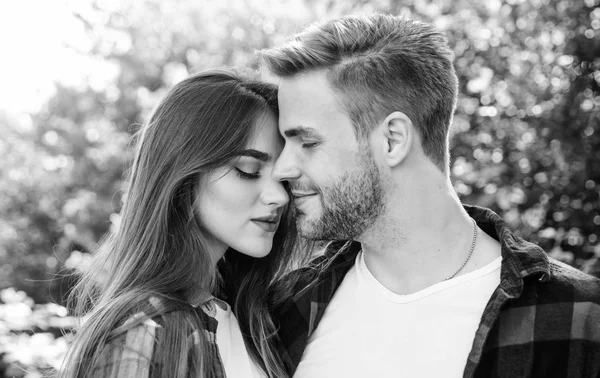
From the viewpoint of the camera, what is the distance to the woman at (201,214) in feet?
7.30

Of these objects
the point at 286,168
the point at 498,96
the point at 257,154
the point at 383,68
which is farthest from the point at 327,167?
the point at 498,96

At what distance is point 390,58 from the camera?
8.16 ft

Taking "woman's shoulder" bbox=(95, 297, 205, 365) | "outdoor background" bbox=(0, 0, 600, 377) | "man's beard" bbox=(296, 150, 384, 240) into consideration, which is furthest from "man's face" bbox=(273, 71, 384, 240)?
"outdoor background" bbox=(0, 0, 600, 377)

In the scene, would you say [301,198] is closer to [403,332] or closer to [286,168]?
[286,168]

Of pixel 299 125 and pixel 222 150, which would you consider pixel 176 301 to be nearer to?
pixel 222 150

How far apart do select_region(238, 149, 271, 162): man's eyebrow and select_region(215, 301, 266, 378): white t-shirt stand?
55cm

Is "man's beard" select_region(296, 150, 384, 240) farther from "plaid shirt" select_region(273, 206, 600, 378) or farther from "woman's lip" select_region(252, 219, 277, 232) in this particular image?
"plaid shirt" select_region(273, 206, 600, 378)

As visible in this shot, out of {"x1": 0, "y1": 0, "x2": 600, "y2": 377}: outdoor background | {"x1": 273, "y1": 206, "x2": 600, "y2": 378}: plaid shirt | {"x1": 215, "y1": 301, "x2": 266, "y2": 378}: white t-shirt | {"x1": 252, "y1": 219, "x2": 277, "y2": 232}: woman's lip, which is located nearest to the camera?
{"x1": 273, "y1": 206, "x2": 600, "y2": 378}: plaid shirt

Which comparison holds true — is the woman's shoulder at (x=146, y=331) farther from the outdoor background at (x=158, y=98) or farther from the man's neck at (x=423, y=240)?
the outdoor background at (x=158, y=98)

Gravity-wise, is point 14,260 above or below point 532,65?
below

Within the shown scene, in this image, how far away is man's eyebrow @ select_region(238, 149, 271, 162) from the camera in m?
2.40

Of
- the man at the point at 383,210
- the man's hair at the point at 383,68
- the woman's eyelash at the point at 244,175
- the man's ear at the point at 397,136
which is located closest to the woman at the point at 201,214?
the woman's eyelash at the point at 244,175

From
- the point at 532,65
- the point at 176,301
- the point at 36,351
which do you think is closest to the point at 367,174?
the point at 176,301

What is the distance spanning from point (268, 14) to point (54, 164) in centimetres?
358
